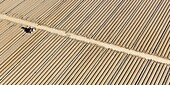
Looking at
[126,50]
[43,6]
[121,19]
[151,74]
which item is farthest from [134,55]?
[43,6]

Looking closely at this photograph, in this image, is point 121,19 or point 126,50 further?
point 121,19

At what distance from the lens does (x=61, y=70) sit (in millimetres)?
21219

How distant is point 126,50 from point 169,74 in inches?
145

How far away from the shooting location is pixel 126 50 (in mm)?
22672

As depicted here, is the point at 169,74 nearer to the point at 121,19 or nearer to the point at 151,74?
the point at 151,74

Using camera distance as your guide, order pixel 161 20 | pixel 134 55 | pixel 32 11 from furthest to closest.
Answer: pixel 32 11 < pixel 161 20 < pixel 134 55

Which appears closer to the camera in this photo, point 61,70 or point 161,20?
point 61,70

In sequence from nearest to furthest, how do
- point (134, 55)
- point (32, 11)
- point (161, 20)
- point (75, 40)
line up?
point (134, 55), point (75, 40), point (161, 20), point (32, 11)

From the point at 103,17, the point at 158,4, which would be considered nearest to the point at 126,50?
the point at 103,17

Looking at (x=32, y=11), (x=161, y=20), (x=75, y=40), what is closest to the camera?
(x=75, y=40)

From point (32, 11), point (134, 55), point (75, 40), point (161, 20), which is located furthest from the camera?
point (32, 11)

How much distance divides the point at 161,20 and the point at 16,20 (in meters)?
12.3

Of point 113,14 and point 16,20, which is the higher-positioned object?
point 16,20

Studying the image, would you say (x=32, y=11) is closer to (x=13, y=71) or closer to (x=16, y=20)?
(x=16, y=20)
